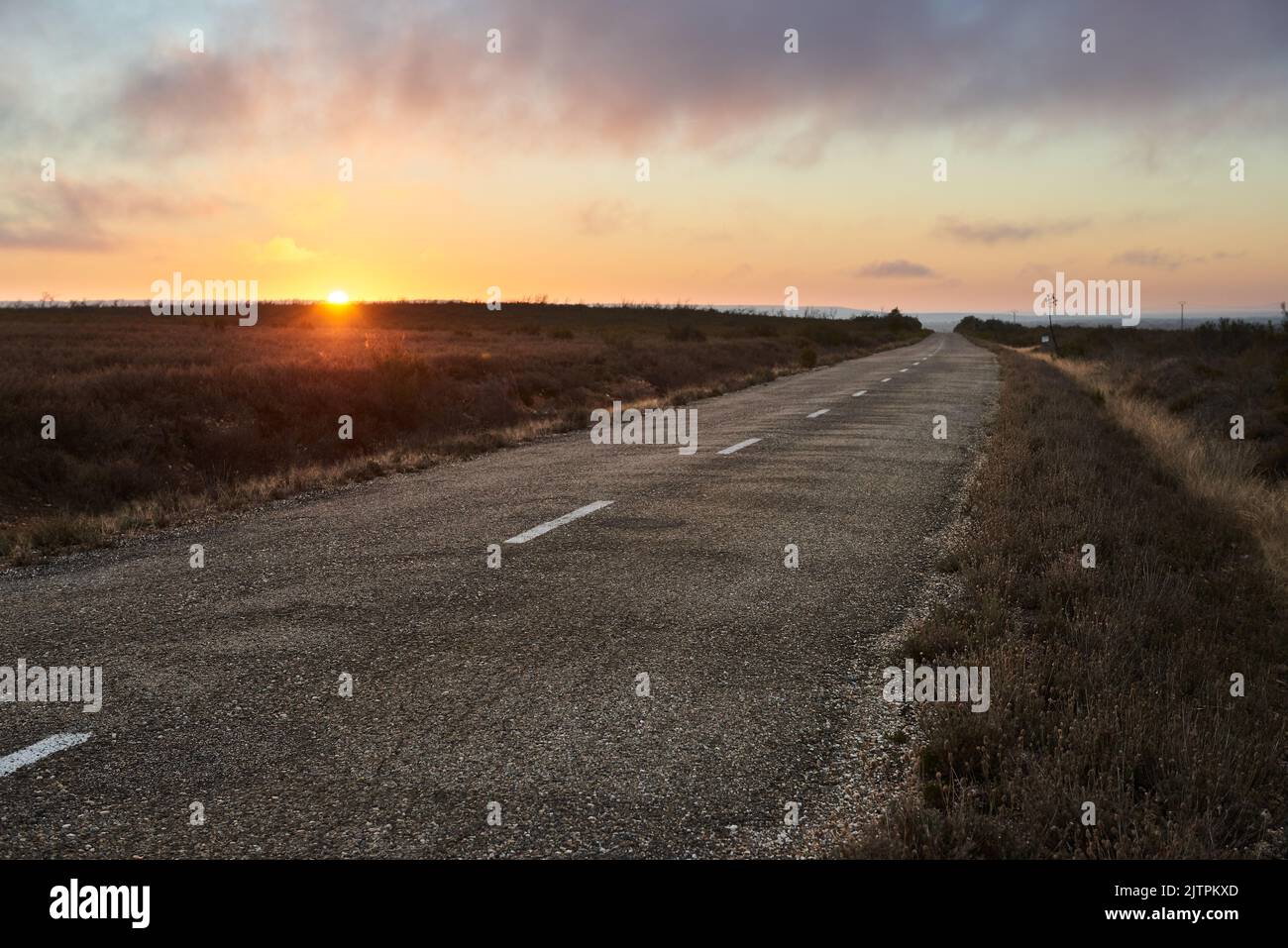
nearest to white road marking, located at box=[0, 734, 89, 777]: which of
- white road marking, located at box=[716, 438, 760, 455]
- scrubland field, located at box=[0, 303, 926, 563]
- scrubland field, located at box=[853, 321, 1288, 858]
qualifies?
scrubland field, located at box=[853, 321, 1288, 858]

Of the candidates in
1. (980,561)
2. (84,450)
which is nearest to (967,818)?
(980,561)

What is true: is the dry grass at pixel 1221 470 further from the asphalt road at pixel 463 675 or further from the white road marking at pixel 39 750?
the white road marking at pixel 39 750

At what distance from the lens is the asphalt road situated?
3.53 m

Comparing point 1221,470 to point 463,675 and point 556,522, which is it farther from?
point 463,675

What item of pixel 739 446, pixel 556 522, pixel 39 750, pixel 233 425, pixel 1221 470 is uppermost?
pixel 233 425

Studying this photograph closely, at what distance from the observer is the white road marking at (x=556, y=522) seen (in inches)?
320

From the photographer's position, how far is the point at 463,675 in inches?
195

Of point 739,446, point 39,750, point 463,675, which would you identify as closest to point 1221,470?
point 739,446

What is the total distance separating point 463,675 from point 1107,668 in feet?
11.2

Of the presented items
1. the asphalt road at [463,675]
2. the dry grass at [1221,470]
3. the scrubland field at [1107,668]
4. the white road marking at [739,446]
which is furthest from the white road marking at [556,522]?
the dry grass at [1221,470]

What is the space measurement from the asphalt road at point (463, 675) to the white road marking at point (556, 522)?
12 centimetres

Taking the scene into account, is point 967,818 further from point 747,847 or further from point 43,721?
point 43,721

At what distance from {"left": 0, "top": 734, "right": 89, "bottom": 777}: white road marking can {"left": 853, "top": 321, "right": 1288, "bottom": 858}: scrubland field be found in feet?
11.2
